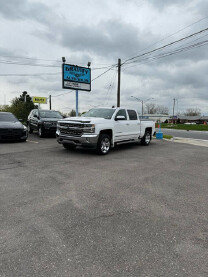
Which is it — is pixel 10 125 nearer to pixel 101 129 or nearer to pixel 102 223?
pixel 101 129

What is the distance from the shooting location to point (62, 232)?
2771mm

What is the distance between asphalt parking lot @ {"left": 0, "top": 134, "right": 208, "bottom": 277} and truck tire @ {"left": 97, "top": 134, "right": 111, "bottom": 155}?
232 cm

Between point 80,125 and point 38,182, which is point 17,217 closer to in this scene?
point 38,182

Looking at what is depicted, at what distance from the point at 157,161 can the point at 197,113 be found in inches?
6109

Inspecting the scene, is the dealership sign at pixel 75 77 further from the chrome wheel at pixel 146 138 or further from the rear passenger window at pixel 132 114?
the chrome wheel at pixel 146 138

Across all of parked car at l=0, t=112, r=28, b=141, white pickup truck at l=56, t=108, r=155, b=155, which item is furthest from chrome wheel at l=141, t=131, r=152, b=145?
parked car at l=0, t=112, r=28, b=141

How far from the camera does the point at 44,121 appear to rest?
13.2 m

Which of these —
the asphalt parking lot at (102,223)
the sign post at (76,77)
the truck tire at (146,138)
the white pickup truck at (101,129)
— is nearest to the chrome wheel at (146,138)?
the truck tire at (146,138)

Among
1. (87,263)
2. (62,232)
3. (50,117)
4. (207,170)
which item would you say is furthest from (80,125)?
(50,117)

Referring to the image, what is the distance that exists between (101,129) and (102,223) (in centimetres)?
518

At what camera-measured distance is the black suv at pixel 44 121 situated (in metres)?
13.2

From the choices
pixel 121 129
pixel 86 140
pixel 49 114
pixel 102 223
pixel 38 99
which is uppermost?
pixel 38 99

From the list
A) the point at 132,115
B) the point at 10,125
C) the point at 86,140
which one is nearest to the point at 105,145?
the point at 86,140

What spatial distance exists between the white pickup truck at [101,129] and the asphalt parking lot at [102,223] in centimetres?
225
